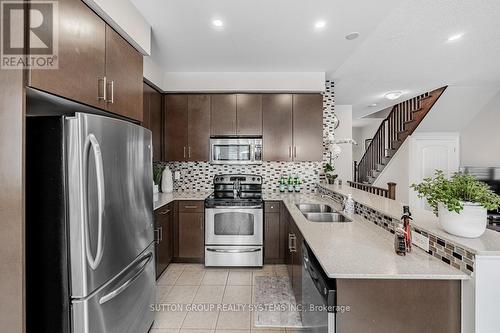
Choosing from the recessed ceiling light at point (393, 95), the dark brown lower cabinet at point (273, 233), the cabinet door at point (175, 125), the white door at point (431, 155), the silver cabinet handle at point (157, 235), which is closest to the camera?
the silver cabinet handle at point (157, 235)

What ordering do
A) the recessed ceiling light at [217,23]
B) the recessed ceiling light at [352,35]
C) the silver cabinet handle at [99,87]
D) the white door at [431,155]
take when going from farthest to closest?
the white door at [431,155]
the recessed ceiling light at [352,35]
the recessed ceiling light at [217,23]
the silver cabinet handle at [99,87]

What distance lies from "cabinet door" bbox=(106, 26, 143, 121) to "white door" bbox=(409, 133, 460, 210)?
5.69 m

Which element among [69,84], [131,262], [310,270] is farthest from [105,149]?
[310,270]

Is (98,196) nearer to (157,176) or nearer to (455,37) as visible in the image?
(157,176)

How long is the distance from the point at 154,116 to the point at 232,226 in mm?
1790

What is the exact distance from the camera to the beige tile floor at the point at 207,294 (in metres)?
2.20

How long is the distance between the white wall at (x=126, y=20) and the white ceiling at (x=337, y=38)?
0.09m

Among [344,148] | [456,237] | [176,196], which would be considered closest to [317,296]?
[456,237]

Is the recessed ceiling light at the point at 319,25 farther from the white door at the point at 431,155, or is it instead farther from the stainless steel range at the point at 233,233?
the white door at the point at 431,155

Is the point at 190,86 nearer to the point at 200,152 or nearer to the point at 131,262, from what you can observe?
the point at 200,152

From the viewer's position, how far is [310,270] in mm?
1670

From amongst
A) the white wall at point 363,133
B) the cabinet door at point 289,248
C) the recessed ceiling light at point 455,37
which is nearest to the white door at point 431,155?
the white wall at point 363,133

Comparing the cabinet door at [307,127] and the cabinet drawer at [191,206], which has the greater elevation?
the cabinet door at [307,127]

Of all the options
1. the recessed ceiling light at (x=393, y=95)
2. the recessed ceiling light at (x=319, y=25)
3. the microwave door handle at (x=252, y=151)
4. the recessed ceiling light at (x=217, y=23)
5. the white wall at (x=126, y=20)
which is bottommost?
the microwave door handle at (x=252, y=151)
